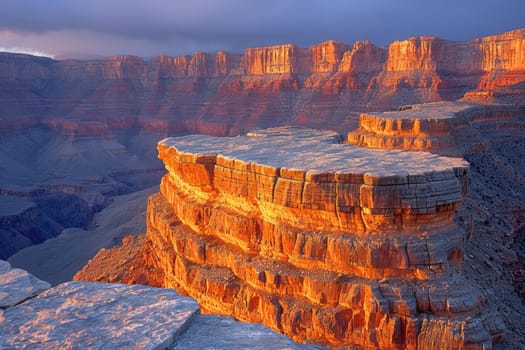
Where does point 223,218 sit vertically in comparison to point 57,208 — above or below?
above

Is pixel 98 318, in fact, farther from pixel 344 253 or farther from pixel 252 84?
pixel 252 84

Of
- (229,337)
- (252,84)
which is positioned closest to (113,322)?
(229,337)

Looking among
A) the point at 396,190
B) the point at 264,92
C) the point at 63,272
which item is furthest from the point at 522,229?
the point at 264,92

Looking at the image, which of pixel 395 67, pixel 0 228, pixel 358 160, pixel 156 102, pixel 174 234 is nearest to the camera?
pixel 358 160

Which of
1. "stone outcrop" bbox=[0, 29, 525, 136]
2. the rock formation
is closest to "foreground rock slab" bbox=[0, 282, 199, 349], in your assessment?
the rock formation

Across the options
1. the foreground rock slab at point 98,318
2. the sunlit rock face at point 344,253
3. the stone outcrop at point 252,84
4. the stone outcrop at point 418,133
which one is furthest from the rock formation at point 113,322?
the stone outcrop at point 252,84

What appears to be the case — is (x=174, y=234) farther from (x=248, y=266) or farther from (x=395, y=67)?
(x=395, y=67)
